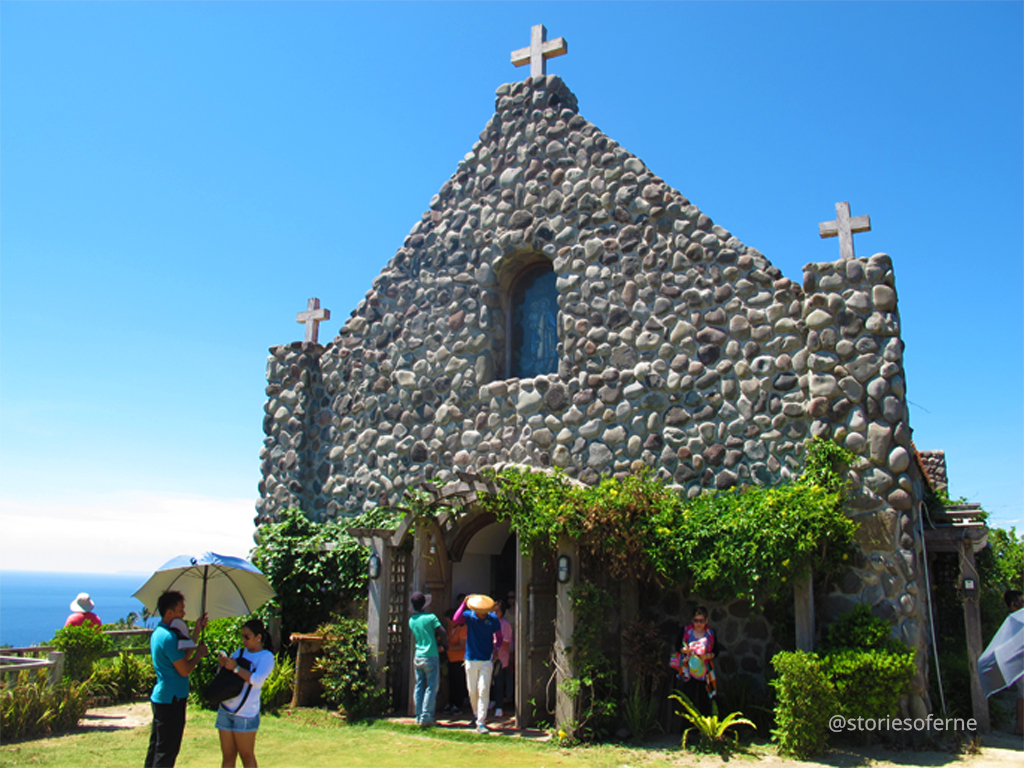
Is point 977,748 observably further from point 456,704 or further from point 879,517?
point 456,704

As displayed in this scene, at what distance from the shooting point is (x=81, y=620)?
36.8ft

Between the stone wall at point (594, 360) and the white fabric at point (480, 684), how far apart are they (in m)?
3.14

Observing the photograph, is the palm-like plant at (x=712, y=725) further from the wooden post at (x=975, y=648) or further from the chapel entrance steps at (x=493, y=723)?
the wooden post at (x=975, y=648)

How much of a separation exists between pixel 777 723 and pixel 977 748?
7.42 feet

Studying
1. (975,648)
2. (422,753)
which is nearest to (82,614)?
(422,753)

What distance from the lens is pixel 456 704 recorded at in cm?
1103

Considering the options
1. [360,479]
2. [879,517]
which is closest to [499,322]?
[360,479]

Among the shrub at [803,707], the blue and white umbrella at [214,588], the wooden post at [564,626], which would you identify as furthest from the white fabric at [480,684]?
the shrub at [803,707]

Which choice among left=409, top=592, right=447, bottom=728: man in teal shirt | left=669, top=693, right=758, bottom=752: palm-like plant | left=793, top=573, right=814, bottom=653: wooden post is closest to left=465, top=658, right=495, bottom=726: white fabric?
left=409, top=592, right=447, bottom=728: man in teal shirt

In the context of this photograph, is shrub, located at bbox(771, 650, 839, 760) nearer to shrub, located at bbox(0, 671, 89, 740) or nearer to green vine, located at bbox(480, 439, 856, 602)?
green vine, located at bbox(480, 439, 856, 602)

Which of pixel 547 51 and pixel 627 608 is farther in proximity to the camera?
pixel 547 51

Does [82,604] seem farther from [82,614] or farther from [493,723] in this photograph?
[493,723]

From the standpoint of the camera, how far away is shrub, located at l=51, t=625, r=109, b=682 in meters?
10.6

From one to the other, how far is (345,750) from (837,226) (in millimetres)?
8650
